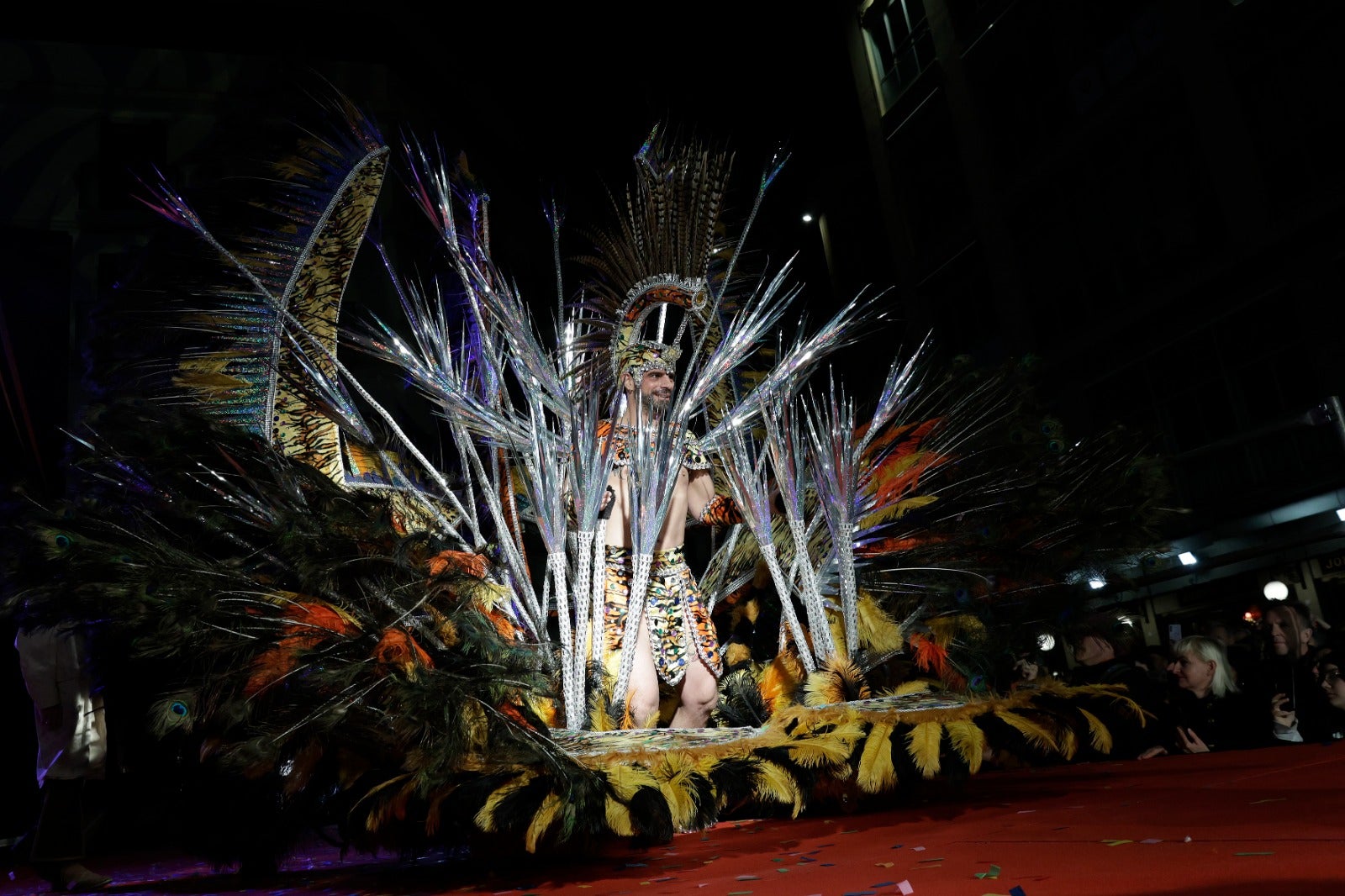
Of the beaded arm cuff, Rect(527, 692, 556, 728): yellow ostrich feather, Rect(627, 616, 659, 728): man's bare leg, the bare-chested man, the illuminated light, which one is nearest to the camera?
Rect(527, 692, 556, 728): yellow ostrich feather

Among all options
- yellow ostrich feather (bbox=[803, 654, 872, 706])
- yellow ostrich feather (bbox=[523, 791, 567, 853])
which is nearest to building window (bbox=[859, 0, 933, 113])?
yellow ostrich feather (bbox=[803, 654, 872, 706])

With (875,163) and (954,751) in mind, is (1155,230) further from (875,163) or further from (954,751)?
(954,751)

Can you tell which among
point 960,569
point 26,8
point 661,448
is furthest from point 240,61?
point 960,569

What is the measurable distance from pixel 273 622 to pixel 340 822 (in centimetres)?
57

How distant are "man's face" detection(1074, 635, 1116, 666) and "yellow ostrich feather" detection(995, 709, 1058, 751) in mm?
2313

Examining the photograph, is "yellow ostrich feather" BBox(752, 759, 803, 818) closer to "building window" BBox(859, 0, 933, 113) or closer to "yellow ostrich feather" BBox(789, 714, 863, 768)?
"yellow ostrich feather" BBox(789, 714, 863, 768)

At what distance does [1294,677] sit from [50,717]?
16.9ft

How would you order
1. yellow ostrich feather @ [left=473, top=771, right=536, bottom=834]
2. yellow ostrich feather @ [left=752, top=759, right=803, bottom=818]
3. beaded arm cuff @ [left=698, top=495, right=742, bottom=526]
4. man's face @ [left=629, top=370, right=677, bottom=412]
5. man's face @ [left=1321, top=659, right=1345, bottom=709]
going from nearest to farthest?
yellow ostrich feather @ [left=473, top=771, right=536, bottom=834], yellow ostrich feather @ [left=752, top=759, right=803, bottom=818], man's face @ [left=629, top=370, right=677, bottom=412], beaded arm cuff @ [left=698, top=495, right=742, bottom=526], man's face @ [left=1321, top=659, right=1345, bottom=709]

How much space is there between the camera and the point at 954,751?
3006 mm

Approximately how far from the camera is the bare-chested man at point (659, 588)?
3730 mm

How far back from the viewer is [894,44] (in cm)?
1773

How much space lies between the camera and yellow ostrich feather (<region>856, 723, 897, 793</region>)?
2961 millimetres

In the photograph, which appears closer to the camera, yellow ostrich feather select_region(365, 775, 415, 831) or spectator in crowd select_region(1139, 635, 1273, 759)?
yellow ostrich feather select_region(365, 775, 415, 831)

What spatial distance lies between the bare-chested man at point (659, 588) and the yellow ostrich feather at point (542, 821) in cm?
110
